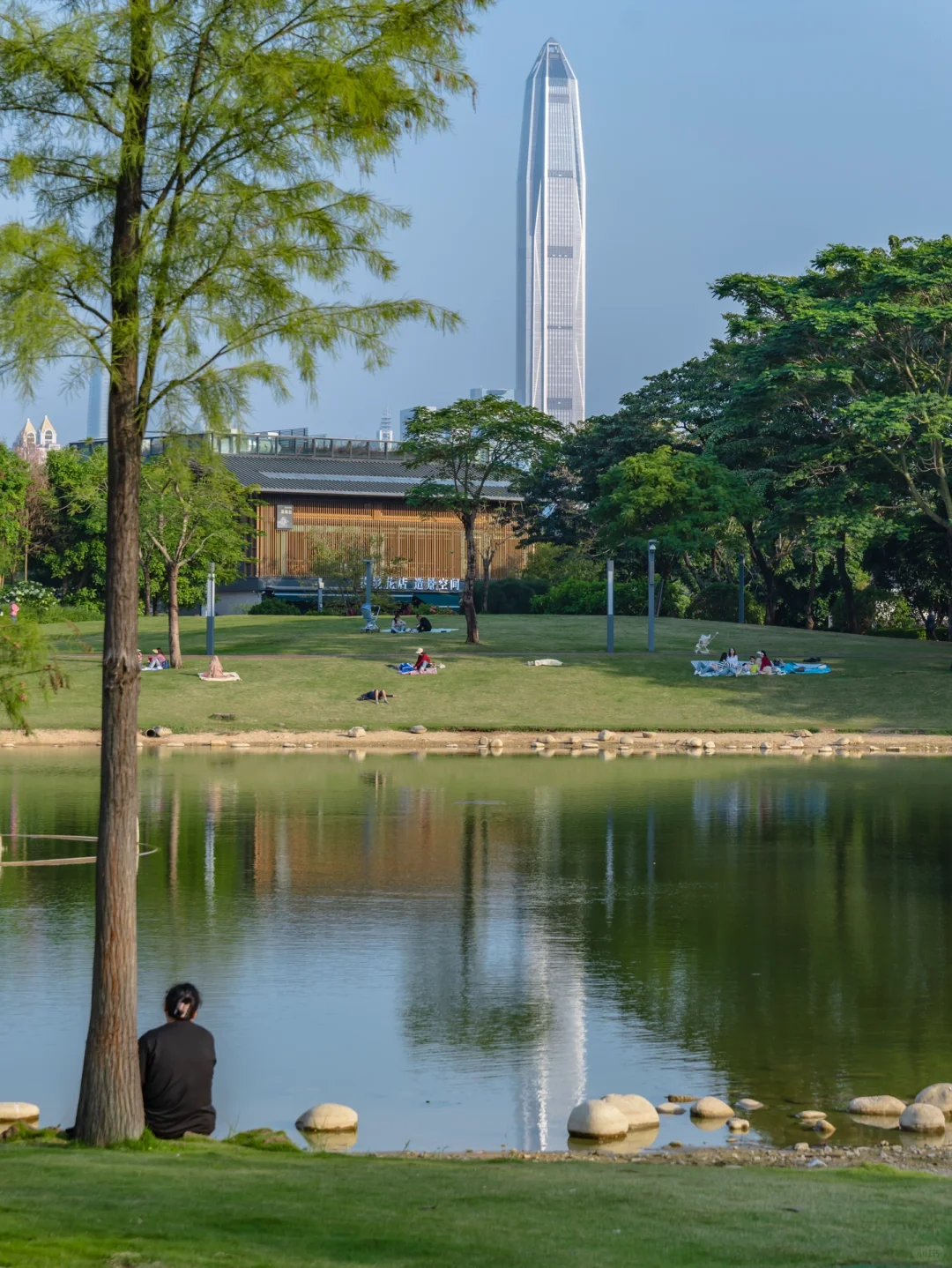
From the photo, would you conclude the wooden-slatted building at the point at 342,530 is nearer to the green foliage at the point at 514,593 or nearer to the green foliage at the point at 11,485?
the green foliage at the point at 514,593

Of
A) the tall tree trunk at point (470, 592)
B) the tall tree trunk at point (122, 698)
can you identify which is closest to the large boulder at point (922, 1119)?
the tall tree trunk at point (122, 698)

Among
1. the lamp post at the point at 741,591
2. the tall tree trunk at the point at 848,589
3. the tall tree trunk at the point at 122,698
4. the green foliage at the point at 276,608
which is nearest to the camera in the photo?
the tall tree trunk at the point at 122,698

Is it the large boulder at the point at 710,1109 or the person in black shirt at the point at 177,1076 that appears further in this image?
the large boulder at the point at 710,1109

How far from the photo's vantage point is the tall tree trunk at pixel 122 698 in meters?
10.3

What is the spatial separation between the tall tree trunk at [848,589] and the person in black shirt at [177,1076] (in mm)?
59445

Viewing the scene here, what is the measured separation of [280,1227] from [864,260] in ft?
168

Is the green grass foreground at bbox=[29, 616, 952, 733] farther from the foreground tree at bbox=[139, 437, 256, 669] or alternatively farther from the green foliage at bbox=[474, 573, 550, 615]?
the green foliage at bbox=[474, 573, 550, 615]

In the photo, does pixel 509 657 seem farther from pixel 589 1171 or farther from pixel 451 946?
pixel 589 1171

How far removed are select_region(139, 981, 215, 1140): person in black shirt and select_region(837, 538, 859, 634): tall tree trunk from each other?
59.4m

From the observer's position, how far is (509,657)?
53938mm

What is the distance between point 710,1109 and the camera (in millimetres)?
12227

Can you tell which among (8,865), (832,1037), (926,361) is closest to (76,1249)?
(832,1037)

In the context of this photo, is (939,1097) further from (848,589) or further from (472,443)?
(848,589)

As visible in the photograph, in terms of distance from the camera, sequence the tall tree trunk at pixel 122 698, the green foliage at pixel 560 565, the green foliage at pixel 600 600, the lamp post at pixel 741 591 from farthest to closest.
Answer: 1. the green foliage at pixel 560 565
2. the green foliage at pixel 600 600
3. the lamp post at pixel 741 591
4. the tall tree trunk at pixel 122 698
